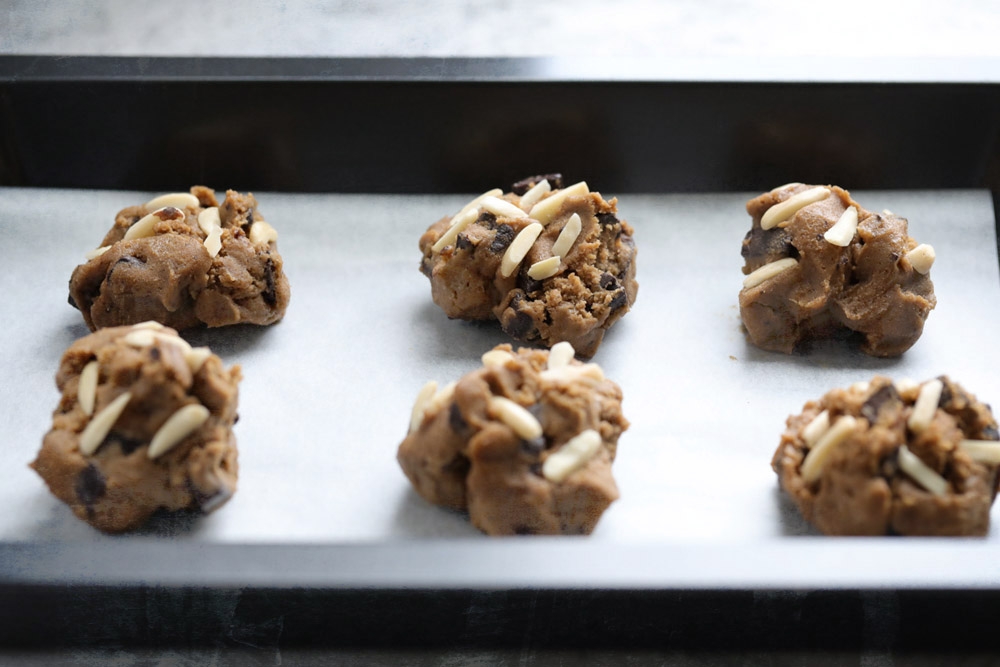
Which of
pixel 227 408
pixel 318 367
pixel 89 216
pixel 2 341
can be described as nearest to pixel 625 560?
pixel 227 408

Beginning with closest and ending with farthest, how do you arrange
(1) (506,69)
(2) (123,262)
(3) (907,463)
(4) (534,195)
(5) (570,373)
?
1. (3) (907,463)
2. (5) (570,373)
3. (2) (123,262)
4. (4) (534,195)
5. (1) (506,69)

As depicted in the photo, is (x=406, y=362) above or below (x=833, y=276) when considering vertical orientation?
below

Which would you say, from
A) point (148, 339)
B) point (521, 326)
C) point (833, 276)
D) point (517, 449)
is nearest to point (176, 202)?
point (148, 339)

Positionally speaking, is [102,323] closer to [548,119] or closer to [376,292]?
[376,292]

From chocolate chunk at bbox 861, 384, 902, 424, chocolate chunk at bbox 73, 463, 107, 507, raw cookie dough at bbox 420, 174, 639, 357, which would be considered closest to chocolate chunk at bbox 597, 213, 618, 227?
raw cookie dough at bbox 420, 174, 639, 357

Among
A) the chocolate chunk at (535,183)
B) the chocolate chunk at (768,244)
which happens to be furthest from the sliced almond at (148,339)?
the chocolate chunk at (768,244)

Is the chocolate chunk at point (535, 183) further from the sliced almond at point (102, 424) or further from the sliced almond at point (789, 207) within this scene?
the sliced almond at point (102, 424)

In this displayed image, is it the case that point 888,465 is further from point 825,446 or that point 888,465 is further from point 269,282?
point 269,282
